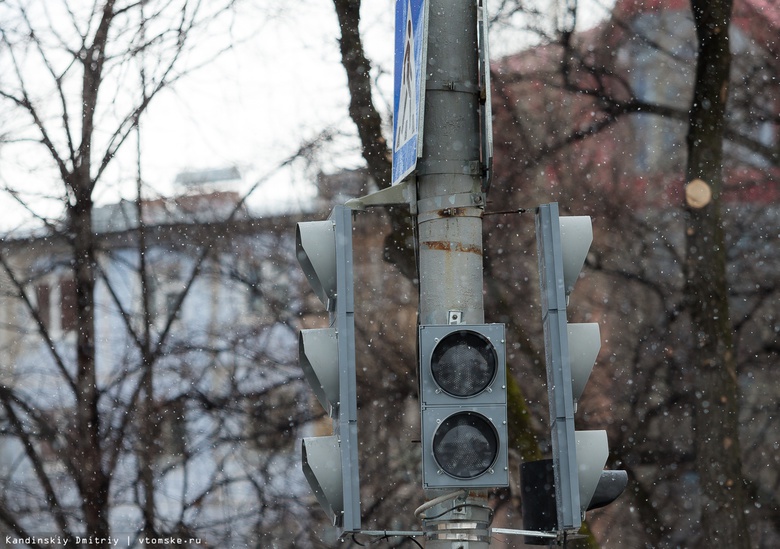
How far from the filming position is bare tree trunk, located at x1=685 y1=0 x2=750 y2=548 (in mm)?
11008

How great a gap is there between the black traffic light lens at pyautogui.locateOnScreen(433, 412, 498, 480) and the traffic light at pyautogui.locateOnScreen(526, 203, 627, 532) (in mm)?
234

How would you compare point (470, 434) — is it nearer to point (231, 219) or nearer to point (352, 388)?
point (352, 388)

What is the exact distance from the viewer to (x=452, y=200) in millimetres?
4137

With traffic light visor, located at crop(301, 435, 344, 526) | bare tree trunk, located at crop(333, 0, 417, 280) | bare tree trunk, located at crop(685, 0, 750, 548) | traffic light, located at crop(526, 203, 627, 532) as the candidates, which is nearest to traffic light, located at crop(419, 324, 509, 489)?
traffic light, located at crop(526, 203, 627, 532)

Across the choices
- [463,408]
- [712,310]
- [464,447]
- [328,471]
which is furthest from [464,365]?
[712,310]

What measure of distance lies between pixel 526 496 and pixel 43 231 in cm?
1190

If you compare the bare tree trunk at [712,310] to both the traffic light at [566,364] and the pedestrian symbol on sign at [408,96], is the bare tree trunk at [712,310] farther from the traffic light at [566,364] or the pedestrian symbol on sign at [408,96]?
the pedestrian symbol on sign at [408,96]

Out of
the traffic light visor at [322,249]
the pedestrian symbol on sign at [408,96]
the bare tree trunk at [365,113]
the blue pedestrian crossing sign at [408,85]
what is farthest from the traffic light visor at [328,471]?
the bare tree trunk at [365,113]

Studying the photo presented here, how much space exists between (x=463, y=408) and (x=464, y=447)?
142 millimetres

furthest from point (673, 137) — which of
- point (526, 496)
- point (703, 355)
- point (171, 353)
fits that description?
point (526, 496)

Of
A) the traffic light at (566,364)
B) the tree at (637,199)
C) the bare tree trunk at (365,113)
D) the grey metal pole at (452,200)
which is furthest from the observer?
the tree at (637,199)

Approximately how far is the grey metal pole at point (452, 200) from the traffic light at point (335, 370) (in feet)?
1.17

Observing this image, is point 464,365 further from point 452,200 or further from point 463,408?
point 452,200

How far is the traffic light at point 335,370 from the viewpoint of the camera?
12.2 ft
